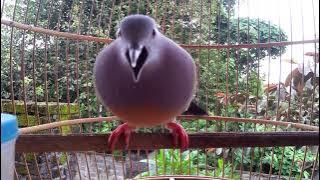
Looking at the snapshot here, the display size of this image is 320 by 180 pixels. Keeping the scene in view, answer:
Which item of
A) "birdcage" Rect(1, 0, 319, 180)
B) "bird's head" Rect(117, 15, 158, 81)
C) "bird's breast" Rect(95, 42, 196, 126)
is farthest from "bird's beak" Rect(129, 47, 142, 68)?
"birdcage" Rect(1, 0, 319, 180)

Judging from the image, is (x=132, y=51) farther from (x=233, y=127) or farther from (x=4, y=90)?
(x=4, y=90)

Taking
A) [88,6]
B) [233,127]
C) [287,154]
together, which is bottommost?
[287,154]

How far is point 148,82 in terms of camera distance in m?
0.77

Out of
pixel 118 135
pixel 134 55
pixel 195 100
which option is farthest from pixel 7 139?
pixel 195 100

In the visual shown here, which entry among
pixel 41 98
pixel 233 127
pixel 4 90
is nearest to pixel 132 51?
pixel 233 127

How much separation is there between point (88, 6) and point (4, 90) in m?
0.84

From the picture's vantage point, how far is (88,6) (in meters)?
2.81

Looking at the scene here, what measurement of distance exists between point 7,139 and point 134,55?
0.24 meters

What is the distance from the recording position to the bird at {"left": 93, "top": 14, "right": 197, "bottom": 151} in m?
0.74

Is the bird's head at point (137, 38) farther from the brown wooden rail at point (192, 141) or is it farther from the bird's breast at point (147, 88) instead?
the brown wooden rail at point (192, 141)

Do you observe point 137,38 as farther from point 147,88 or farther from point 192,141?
point 192,141

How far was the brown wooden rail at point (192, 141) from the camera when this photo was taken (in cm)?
75

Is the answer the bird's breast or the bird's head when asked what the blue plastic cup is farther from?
the bird's breast

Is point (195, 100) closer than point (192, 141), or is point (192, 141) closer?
point (192, 141)
